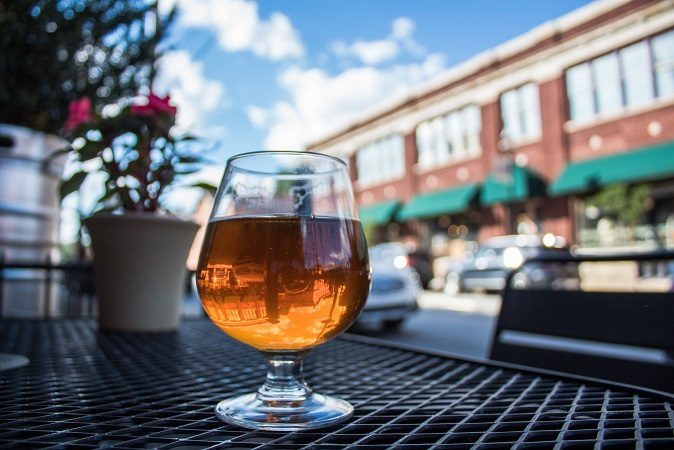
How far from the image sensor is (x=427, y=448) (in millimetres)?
497

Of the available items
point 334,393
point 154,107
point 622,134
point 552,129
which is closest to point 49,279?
point 154,107

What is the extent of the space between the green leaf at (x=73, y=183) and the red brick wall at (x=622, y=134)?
15.8 m

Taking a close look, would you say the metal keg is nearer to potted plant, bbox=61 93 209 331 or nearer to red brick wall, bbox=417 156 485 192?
potted plant, bbox=61 93 209 331

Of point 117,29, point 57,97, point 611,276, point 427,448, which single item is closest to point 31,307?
point 57,97

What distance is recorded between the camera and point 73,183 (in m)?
1.43

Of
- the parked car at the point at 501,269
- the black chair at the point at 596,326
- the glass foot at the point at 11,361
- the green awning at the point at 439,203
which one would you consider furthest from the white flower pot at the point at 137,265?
the green awning at the point at 439,203

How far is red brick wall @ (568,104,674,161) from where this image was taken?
45.6ft

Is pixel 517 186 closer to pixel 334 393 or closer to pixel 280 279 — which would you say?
pixel 334 393

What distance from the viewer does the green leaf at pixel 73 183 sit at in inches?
56.1

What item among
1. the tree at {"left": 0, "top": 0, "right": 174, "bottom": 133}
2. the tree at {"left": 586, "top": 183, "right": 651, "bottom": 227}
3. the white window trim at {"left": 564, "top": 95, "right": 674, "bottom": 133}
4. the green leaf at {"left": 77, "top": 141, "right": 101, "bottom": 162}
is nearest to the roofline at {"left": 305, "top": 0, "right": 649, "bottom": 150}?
the white window trim at {"left": 564, "top": 95, "right": 674, "bottom": 133}

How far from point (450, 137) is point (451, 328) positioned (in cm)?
1337

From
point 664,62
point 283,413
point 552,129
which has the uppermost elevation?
point 664,62

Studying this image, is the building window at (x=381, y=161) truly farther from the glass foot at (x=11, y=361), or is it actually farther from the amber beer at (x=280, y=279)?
the amber beer at (x=280, y=279)

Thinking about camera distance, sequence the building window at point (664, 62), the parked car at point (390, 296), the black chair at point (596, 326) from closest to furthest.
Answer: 1. the black chair at point (596, 326)
2. the parked car at point (390, 296)
3. the building window at point (664, 62)
